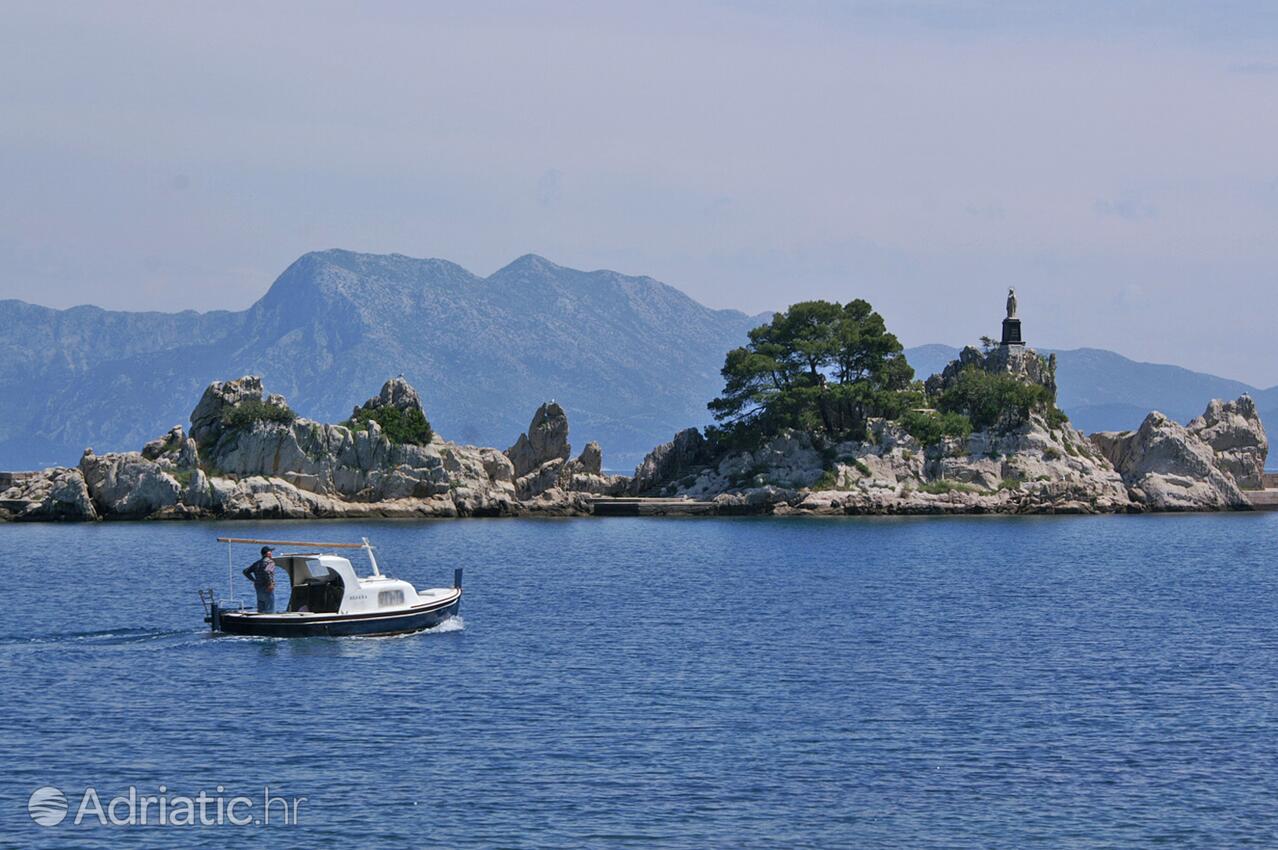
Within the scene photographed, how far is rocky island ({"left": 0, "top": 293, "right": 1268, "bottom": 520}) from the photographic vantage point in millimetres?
124375

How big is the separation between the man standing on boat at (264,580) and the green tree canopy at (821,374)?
82.5m

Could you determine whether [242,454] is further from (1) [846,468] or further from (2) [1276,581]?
(2) [1276,581]

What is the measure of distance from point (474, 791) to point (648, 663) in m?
17.2

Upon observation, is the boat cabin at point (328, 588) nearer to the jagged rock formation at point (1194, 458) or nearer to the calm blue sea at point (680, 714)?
the calm blue sea at point (680, 714)

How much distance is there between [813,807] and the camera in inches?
1330

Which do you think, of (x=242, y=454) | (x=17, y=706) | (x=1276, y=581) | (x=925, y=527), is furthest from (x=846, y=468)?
(x=17, y=706)

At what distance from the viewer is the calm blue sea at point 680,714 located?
108 feet

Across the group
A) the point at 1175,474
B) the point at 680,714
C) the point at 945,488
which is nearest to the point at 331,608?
the point at 680,714

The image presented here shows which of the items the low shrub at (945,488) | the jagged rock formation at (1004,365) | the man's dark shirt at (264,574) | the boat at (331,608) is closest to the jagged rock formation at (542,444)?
the low shrub at (945,488)

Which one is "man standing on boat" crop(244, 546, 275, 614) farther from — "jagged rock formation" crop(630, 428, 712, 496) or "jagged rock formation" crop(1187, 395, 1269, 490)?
"jagged rock formation" crop(1187, 395, 1269, 490)

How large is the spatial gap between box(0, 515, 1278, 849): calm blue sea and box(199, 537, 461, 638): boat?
2.79 ft

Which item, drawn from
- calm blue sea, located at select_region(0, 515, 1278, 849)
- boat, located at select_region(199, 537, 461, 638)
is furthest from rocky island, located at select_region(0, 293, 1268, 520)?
boat, located at select_region(199, 537, 461, 638)

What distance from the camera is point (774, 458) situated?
451 ft

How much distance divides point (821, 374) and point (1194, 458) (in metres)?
32.6
